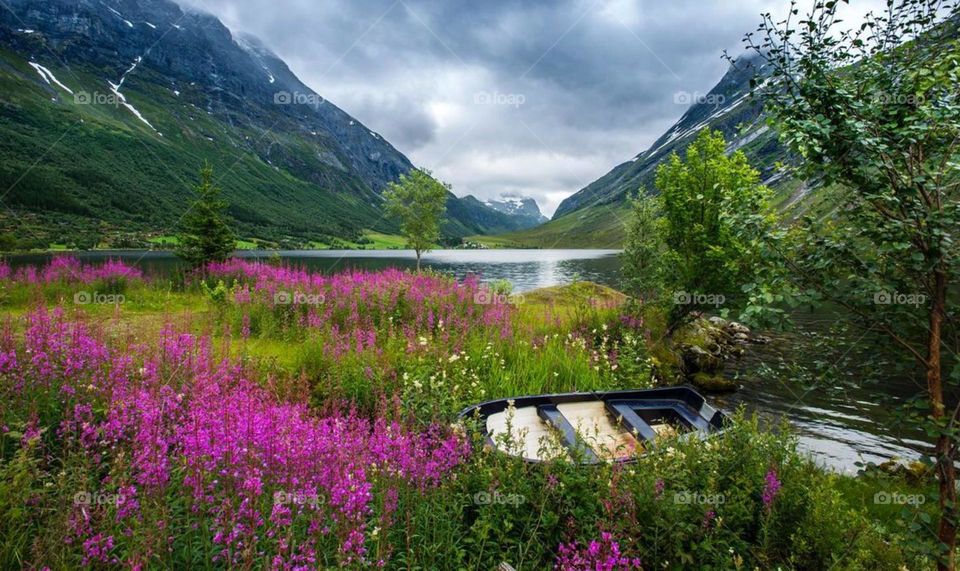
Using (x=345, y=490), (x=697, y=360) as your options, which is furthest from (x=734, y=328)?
(x=345, y=490)

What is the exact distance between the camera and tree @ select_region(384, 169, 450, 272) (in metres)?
42.9

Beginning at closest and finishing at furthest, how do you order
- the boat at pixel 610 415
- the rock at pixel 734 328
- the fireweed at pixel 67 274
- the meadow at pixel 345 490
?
the meadow at pixel 345 490 → the boat at pixel 610 415 → the fireweed at pixel 67 274 → the rock at pixel 734 328

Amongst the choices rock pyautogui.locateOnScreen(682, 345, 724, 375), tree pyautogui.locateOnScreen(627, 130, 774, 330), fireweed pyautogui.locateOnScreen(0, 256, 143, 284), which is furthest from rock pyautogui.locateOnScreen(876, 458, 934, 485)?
fireweed pyautogui.locateOnScreen(0, 256, 143, 284)

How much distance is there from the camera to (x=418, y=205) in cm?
4347

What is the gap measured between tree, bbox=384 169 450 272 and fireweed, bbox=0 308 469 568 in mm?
37911

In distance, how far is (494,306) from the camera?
48.2 feet

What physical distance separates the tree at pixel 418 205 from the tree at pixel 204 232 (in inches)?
836

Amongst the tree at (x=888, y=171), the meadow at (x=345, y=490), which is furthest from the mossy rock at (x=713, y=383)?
the tree at (x=888, y=171)

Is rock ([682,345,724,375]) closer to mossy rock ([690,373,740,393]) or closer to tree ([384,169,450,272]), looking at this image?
mossy rock ([690,373,740,393])

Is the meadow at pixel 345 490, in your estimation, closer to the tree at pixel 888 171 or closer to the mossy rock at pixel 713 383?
the tree at pixel 888 171

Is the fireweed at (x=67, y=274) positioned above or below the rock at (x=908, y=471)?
above

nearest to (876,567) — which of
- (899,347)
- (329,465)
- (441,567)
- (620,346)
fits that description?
(899,347)

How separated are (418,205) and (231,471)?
41.3 metres

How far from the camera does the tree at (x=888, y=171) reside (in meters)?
3.40
